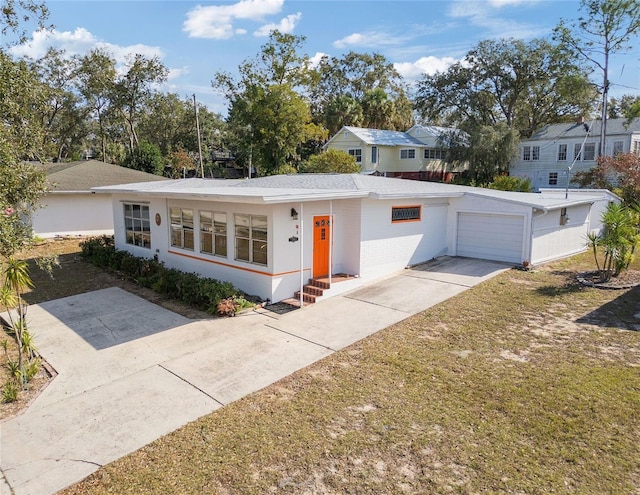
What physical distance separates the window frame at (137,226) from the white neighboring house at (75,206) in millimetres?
4934

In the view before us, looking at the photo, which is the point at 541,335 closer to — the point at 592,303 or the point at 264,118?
the point at 592,303

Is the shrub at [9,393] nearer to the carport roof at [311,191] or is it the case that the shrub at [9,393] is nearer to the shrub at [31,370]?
→ the shrub at [31,370]

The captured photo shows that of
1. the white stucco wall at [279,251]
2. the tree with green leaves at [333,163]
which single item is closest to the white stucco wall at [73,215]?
the white stucco wall at [279,251]

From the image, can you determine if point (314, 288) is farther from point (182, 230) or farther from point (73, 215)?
point (73, 215)

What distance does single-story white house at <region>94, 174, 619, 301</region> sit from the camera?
420 inches

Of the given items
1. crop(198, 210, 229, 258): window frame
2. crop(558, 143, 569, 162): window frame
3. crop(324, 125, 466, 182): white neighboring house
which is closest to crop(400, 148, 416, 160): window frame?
crop(324, 125, 466, 182): white neighboring house

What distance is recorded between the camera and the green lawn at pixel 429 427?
450 cm

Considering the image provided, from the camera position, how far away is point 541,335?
8344mm

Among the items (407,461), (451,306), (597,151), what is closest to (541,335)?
(451,306)

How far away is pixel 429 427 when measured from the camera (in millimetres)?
5414

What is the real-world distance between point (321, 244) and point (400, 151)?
28.4 meters

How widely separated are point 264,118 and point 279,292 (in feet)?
84.3

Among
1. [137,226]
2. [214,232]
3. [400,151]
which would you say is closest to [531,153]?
[400,151]

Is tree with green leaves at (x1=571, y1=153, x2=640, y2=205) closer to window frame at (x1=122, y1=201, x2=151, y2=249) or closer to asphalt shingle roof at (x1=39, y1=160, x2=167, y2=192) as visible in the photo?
window frame at (x1=122, y1=201, x2=151, y2=249)
